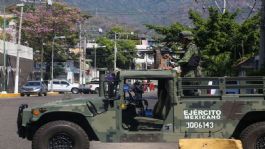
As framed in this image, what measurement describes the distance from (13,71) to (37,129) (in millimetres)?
50425

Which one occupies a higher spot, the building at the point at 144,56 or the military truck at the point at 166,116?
the building at the point at 144,56

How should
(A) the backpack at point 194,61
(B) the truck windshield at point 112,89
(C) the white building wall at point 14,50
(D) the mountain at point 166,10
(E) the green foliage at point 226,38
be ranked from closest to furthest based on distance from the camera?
(B) the truck windshield at point 112,89, (A) the backpack at point 194,61, (E) the green foliage at point 226,38, (D) the mountain at point 166,10, (C) the white building wall at point 14,50

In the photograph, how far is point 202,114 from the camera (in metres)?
9.67

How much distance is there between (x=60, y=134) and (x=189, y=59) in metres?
2.91

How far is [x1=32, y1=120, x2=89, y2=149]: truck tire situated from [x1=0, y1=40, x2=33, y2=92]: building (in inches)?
1673

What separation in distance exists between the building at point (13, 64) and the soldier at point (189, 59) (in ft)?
137

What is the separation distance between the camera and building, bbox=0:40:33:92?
178ft

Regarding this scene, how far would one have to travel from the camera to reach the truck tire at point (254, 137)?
9719 mm

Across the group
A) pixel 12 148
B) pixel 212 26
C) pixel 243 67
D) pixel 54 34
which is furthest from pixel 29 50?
pixel 12 148

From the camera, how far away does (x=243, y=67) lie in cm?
3416

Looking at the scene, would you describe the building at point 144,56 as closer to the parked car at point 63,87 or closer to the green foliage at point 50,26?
the parked car at point 63,87

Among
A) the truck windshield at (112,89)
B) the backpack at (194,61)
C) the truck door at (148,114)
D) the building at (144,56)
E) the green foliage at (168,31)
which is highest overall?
the green foliage at (168,31)

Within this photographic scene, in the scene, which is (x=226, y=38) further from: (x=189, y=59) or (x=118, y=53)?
(x=118, y=53)

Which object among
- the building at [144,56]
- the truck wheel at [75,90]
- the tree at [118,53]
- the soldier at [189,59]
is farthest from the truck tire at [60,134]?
the tree at [118,53]
